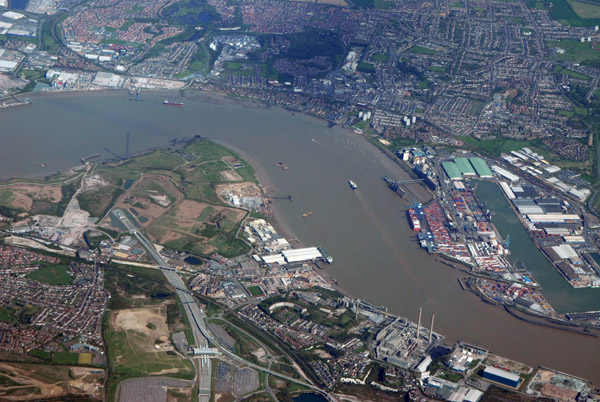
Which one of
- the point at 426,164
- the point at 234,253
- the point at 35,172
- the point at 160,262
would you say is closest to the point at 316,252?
the point at 234,253

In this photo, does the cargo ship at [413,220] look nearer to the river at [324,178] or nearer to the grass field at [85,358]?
the river at [324,178]

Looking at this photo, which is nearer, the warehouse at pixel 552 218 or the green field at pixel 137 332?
the green field at pixel 137 332

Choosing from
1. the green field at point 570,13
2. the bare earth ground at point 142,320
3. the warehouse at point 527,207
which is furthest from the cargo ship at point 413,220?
the green field at point 570,13

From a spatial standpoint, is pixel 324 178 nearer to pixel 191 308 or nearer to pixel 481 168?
pixel 481 168

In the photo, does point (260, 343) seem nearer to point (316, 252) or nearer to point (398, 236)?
point (316, 252)

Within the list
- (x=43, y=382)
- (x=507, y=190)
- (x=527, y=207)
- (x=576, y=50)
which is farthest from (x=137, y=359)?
(x=576, y=50)

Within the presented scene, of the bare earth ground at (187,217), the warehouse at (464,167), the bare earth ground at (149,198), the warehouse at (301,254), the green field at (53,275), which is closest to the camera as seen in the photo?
the green field at (53,275)

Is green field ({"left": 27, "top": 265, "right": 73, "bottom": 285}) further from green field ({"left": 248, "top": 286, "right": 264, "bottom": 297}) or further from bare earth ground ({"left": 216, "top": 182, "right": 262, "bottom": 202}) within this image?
bare earth ground ({"left": 216, "top": 182, "right": 262, "bottom": 202})
